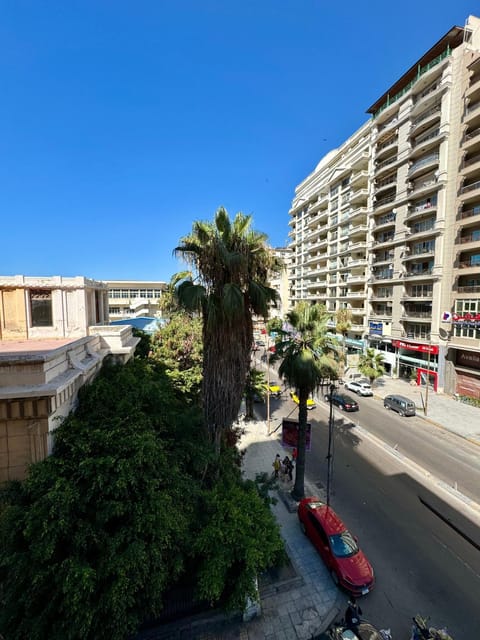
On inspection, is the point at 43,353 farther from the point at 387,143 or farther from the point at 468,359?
the point at 387,143

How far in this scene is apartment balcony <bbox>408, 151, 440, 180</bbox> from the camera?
2905cm

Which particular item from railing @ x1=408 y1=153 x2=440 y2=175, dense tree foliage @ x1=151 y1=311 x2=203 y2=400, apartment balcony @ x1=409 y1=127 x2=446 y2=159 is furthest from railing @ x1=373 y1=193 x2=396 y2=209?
dense tree foliage @ x1=151 y1=311 x2=203 y2=400

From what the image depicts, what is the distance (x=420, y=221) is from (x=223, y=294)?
1299 inches

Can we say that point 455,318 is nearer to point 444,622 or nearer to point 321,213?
point 444,622

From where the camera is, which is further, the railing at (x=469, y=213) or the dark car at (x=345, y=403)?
the railing at (x=469, y=213)

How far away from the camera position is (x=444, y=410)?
79.8ft

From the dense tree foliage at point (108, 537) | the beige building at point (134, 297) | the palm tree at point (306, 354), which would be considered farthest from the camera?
the beige building at point (134, 297)

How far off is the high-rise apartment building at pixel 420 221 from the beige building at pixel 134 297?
121ft

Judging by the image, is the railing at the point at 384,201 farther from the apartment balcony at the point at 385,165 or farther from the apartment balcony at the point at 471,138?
the apartment balcony at the point at 471,138

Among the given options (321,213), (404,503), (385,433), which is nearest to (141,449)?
(404,503)

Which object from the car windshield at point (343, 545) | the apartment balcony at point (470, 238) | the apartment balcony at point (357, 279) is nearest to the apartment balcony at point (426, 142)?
the apartment balcony at point (470, 238)

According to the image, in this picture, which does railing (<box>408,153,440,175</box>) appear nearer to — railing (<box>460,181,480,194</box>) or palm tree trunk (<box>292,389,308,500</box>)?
railing (<box>460,181,480,194</box>)

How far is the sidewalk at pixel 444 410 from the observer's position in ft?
68.0

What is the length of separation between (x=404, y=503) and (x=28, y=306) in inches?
748
